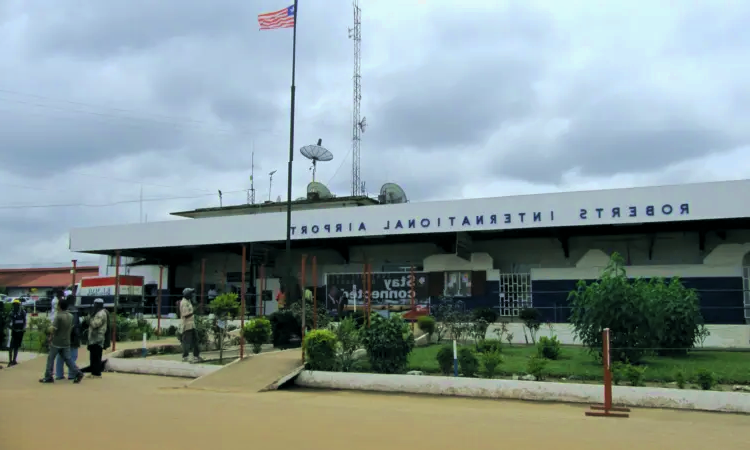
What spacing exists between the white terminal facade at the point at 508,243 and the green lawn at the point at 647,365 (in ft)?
12.2

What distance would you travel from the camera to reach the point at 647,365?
13.0 metres

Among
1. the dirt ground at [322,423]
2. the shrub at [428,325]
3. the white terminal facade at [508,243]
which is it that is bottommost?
the dirt ground at [322,423]

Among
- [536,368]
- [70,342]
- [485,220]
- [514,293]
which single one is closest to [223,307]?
[70,342]

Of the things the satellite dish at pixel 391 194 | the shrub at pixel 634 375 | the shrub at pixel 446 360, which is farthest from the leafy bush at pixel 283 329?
the satellite dish at pixel 391 194

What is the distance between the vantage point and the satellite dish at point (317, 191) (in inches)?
1439

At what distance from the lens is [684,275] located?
21.4 meters

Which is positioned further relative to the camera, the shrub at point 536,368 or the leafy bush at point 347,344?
the leafy bush at point 347,344

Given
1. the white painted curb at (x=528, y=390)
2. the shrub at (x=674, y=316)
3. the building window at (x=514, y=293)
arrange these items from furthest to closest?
the building window at (x=514, y=293) → the shrub at (x=674, y=316) → the white painted curb at (x=528, y=390)

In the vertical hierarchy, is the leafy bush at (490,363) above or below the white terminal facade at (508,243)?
below

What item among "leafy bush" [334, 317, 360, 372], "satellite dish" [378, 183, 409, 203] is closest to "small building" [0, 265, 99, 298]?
"satellite dish" [378, 183, 409, 203]

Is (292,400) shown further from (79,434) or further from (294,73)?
(294,73)

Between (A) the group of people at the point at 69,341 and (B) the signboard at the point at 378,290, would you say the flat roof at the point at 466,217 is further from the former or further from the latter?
(A) the group of people at the point at 69,341

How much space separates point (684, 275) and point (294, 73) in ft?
50.0

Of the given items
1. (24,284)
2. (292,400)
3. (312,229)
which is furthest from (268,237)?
(24,284)
